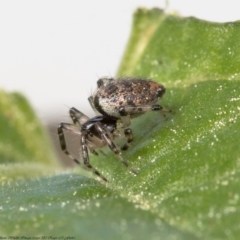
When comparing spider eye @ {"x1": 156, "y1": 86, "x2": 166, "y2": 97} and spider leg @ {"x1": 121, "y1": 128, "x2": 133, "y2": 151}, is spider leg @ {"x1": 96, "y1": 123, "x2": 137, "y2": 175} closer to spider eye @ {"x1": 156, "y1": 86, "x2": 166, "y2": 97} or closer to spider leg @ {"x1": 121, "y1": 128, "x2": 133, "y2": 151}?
spider leg @ {"x1": 121, "y1": 128, "x2": 133, "y2": 151}

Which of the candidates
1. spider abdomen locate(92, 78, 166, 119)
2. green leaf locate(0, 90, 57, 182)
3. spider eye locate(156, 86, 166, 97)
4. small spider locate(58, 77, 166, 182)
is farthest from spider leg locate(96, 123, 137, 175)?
green leaf locate(0, 90, 57, 182)

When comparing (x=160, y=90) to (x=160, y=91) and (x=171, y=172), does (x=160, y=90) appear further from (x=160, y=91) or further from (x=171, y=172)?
(x=171, y=172)

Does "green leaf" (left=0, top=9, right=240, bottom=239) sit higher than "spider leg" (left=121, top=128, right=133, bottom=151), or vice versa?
"green leaf" (left=0, top=9, right=240, bottom=239)

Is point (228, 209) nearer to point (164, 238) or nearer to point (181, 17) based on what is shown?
point (164, 238)

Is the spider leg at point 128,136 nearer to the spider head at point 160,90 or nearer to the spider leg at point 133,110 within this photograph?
the spider leg at point 133,110

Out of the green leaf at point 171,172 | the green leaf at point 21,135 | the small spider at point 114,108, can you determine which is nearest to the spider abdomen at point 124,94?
the small spider at point 114,108

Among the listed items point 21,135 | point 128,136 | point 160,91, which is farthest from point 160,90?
point 21,135
